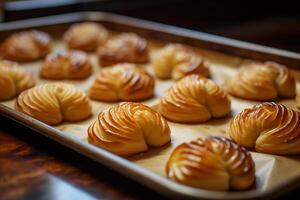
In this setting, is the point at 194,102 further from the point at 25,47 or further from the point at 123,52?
the point at 25,47

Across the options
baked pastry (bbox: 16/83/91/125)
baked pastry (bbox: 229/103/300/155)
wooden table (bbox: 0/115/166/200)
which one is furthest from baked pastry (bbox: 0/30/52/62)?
baked pastry (bbox: 229/103/300/155)

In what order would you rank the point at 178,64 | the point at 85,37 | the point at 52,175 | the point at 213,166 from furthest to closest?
1. the point at 85,37
2. the point at 178,64
3. the point at 52,175
4. the point at 213,166

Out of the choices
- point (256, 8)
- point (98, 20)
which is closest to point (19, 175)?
point (98, 20)

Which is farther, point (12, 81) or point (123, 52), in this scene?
point (123, 52)

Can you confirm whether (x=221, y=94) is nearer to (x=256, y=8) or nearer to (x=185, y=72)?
(x=185, y=72)

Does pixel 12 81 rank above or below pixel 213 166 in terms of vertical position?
below

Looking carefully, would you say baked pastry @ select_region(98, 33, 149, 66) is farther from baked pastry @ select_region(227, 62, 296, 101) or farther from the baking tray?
baked pastry @ select_region(227, 62, 296, 101)

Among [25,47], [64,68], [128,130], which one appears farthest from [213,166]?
[25,47]
